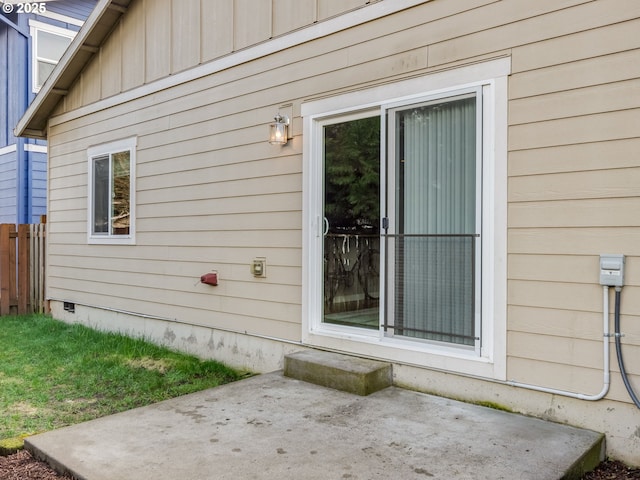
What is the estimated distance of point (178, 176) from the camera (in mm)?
5492

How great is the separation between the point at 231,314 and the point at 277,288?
69cm

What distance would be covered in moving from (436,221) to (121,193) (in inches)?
169

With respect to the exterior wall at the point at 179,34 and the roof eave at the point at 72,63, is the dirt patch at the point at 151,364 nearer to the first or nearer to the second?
the exterior wall at the point at 179,34

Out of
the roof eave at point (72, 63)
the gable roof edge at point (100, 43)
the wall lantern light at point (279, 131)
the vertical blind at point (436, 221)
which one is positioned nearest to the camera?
the vertical blind at point (436, 221)

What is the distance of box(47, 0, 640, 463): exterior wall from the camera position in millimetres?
2762

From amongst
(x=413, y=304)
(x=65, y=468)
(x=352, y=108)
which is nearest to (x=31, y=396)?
(x=65, y=468)

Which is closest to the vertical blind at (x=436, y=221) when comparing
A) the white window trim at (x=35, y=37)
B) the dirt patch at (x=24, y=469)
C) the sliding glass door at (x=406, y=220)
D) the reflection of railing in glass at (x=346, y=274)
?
the sliding glass door at (x=406, y=220)

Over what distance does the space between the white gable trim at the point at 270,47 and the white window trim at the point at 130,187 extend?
1.65 feet

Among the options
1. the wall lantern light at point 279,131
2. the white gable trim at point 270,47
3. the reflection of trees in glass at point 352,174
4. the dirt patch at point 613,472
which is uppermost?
the white gable trim at point 270,47

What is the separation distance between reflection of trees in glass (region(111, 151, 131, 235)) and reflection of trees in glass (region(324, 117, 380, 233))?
307 centimetres

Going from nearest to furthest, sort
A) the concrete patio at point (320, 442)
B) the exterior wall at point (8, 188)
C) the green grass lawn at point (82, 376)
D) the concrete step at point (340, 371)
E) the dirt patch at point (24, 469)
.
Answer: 1. the concrete patio at point (320, 442)
2. the dirt patch at point (24, 469)
3. the concrete step at point (340, 371)
4. the green grass lawn at point (82, 376)
5. the exterior wall at point (8, 188)

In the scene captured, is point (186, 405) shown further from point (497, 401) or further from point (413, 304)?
point (497, 401)

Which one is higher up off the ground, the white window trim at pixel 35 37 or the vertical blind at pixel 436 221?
the white window trim at pixel 35 37

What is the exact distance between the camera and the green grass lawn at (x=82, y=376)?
3.65 metres
